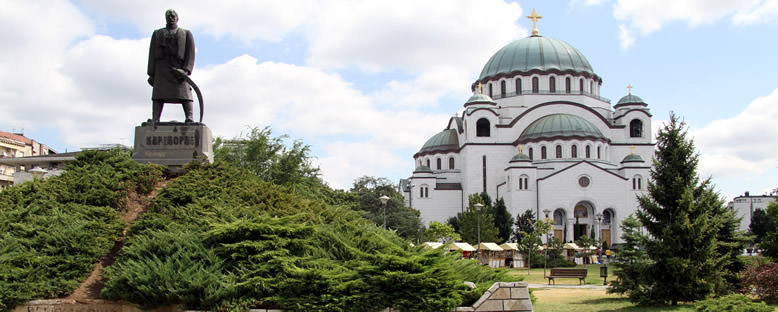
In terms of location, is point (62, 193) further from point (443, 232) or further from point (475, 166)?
point (475, 166)

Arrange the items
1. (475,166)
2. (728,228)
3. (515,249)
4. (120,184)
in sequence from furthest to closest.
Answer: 1. (475,166)
2. (515,249)
3. (728,228)
4. (120,184)

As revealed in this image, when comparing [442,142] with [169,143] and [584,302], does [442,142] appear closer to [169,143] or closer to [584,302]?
[584,302]

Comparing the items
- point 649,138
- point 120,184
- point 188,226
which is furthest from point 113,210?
point 649,138

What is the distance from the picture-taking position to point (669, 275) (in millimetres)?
16250

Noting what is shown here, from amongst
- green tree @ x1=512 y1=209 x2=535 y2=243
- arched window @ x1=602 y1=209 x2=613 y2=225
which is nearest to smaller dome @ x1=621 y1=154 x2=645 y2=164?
arched window @ x1=602 y1=209 x2=613 y2=225

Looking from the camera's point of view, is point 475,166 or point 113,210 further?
point 475,166

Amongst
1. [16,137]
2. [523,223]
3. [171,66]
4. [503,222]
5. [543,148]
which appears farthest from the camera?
[16,137]

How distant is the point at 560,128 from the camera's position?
62.1 m

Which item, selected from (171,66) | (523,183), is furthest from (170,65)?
(523,183)

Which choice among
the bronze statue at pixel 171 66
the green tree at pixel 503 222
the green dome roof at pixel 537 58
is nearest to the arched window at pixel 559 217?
the green tree at pixel 503 222

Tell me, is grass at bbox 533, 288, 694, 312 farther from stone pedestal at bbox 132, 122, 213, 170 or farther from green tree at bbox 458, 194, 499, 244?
green tree at bbox 458, 194, 499, 244

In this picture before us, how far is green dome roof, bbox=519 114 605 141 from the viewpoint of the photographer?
202ft

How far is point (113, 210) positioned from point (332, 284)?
5.41 meters

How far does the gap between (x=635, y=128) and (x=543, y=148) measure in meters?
12.6
